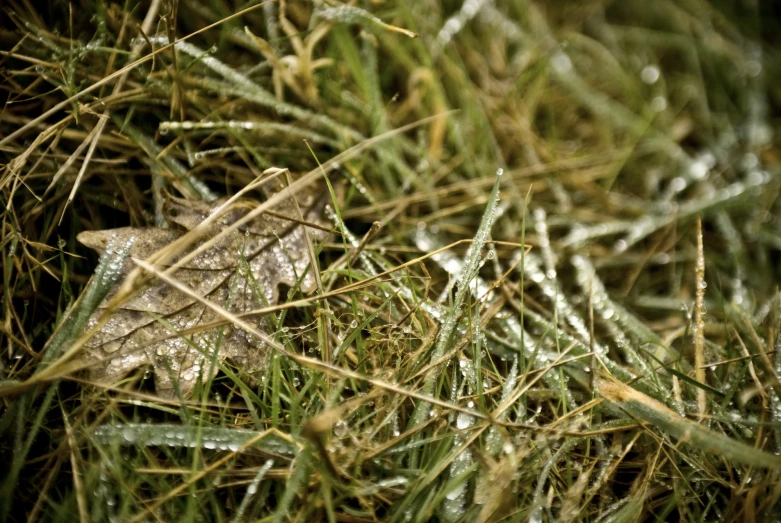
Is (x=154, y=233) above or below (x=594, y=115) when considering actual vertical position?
above

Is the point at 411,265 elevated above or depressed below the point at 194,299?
below

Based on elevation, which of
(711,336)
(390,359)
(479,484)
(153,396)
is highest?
(153,396)

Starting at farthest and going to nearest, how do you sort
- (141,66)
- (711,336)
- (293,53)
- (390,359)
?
(293,53), (711,336), (141,66), (390,359)

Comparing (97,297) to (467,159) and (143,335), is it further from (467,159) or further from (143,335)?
(467,159)

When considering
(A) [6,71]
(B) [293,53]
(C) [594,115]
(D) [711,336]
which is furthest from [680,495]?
(A) [6,71]

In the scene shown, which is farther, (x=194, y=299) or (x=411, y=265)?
(x=411, y=265)
